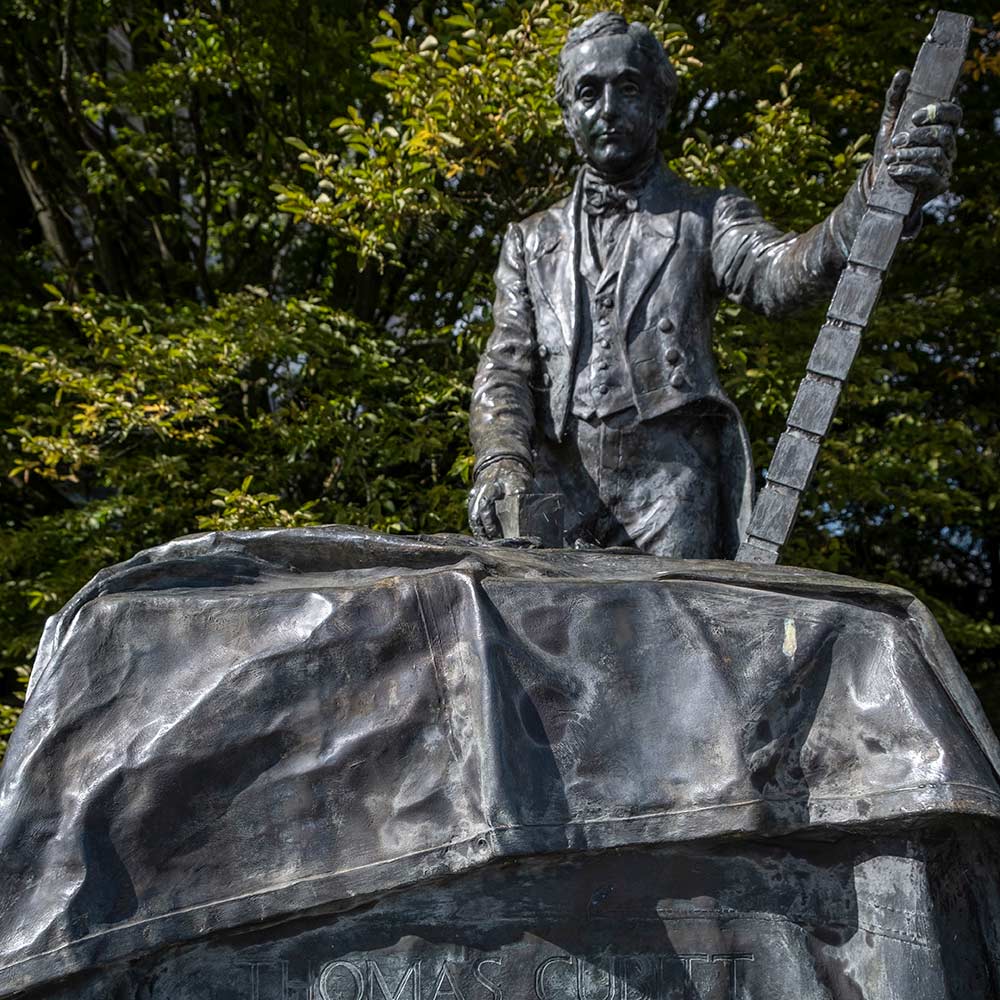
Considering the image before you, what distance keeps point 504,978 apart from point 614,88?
2.42m

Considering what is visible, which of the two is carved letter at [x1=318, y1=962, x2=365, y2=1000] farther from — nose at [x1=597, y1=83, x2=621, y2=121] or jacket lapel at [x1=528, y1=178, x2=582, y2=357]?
nose at [x1=597, y1=83, x2=621, y2=121]

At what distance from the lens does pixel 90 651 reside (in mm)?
2848

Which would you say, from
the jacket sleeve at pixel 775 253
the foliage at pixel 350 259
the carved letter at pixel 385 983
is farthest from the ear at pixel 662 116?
the foliage at pixel 350 259

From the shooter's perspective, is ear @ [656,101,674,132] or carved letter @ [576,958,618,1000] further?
ear @ [656,101,674,132]

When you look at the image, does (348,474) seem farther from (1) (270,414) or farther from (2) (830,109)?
(2) (830,109)

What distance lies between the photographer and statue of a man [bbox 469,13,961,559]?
13.5 ft

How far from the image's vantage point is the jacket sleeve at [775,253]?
3.80m

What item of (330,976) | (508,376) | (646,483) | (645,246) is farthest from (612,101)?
(330,976)

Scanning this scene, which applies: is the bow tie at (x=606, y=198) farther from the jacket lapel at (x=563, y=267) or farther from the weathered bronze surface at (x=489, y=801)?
the weathered bronze surface at (x=489, y=801)

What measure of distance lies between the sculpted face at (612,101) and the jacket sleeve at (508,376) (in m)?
0.38

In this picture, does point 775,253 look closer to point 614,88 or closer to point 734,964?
point 614,88

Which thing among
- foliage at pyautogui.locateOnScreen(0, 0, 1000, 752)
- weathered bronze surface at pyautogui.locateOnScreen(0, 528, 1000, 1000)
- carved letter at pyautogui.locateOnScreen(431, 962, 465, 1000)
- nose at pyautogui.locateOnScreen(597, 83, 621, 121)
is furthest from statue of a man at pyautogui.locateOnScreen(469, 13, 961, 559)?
foliage at pyautogui.locateOnScreen(0, 0, 1000, 752)

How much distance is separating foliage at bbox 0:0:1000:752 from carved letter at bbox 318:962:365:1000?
14.6ft

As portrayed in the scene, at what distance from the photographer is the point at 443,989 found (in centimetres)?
277
